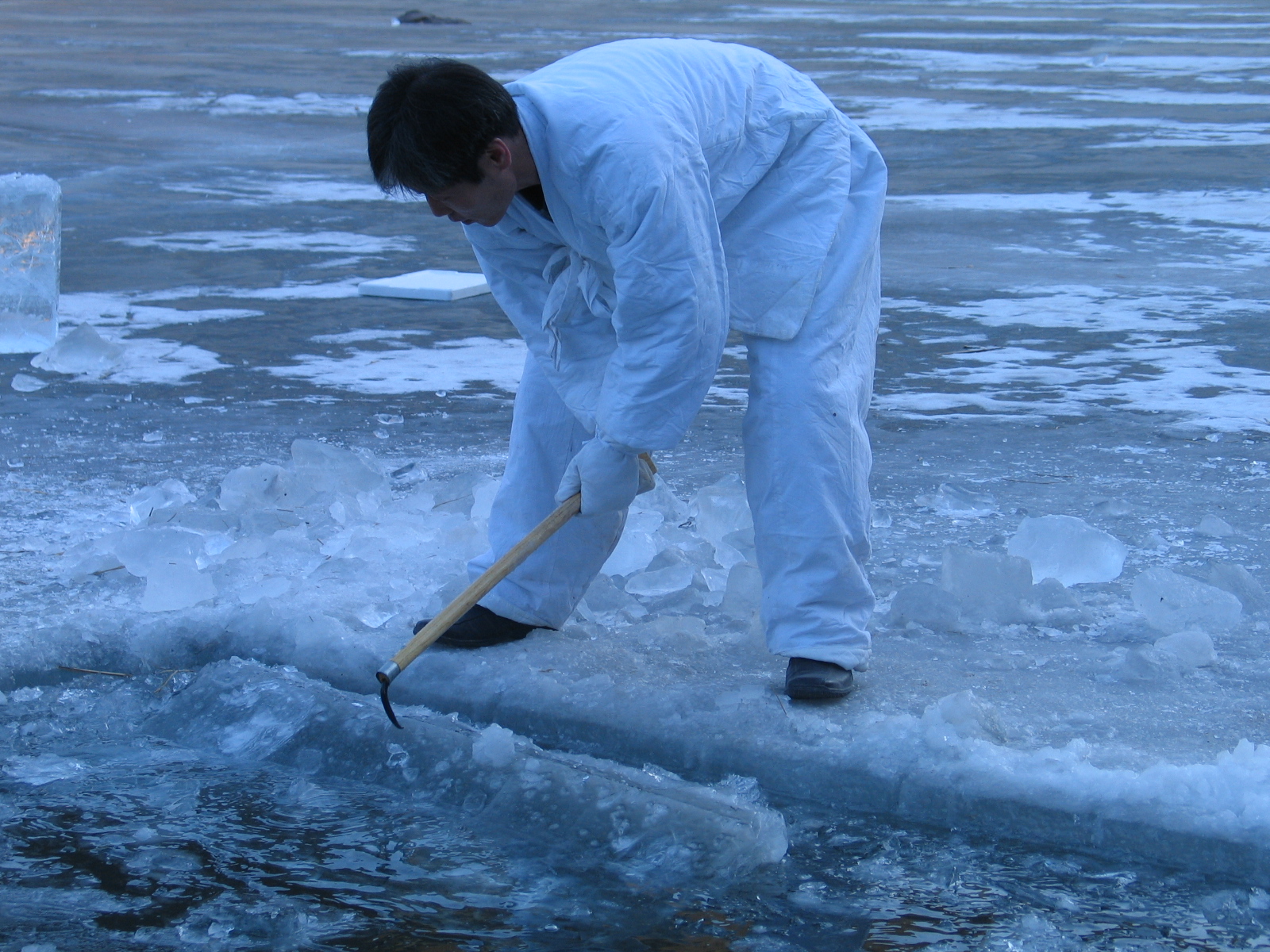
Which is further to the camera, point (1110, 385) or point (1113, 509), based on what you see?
point (1110, 385)

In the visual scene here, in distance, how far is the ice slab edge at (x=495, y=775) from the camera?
232 cm

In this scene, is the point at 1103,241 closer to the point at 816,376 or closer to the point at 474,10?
the point at 816,376

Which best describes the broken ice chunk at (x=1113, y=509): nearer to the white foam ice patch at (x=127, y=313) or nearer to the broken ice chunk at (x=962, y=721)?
the broken ice chunk at (x=962, y=721)

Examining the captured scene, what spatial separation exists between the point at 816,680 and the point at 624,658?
0.42 m

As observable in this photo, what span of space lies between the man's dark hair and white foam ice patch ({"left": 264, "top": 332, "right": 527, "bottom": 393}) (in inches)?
98.3

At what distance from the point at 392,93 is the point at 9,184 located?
3.67 meters

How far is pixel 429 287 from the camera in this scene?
242 inches

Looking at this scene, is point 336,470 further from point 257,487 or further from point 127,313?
point 127,313

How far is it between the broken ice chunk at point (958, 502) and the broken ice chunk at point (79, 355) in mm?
2819

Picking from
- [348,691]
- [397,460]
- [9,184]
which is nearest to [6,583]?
[348,691]

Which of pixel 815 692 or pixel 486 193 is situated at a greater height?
pixel 486 193

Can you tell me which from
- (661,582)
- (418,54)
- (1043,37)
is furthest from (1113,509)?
(1043,37)

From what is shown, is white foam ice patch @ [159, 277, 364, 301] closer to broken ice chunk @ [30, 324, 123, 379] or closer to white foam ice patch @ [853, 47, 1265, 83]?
broken ice chunk @ [30, 324, 123, 379]

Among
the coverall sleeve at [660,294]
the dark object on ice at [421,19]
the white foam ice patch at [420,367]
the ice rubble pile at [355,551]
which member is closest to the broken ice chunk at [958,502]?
the ice rubble pile at [355,551]
